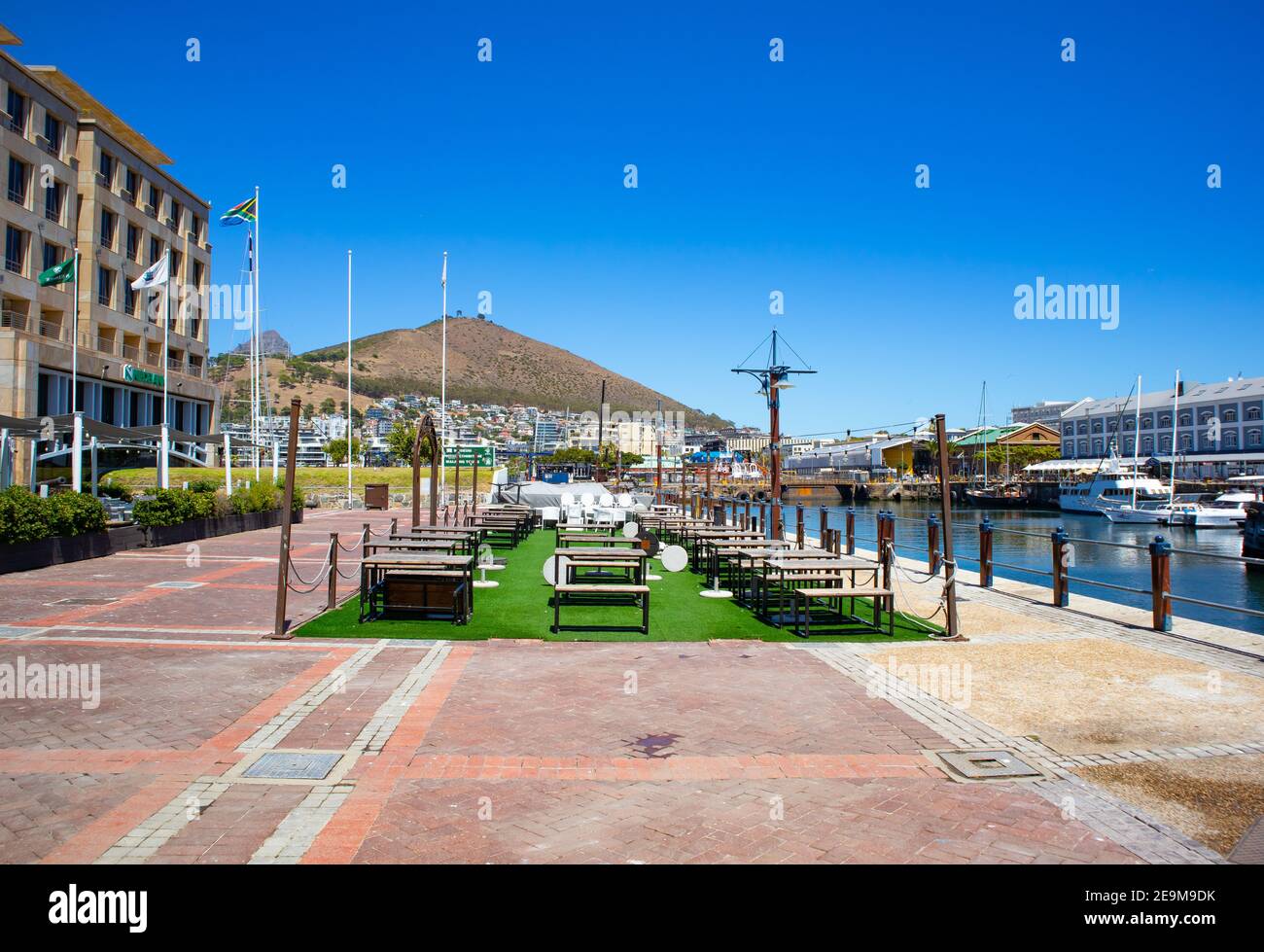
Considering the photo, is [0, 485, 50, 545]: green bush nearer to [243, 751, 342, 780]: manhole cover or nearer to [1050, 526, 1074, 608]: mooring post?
[243, 751, 342, 780]: manhole cover

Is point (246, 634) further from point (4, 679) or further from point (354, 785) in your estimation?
point (354, 785)

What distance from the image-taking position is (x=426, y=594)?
1028 centimetres

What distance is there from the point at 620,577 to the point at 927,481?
89024 mm

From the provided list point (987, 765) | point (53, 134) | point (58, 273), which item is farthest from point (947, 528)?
point (53, 134)

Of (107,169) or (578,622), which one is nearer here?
(578,622)

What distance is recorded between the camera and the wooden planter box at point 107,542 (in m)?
13.7

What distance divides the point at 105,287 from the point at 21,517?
99.0 feet

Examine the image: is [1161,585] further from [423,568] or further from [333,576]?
[333,576]

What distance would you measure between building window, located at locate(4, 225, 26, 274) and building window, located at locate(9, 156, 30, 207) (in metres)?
1.23

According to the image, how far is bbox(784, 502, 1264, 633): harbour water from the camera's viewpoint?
904 inches

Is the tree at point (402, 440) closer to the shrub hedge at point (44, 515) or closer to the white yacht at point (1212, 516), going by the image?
the shrub hedge at point (44, 515)

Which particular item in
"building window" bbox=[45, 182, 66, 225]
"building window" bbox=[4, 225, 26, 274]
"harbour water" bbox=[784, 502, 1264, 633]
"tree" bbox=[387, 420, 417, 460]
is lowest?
"harbour water" bbox=[784, 502, 1264, 633]

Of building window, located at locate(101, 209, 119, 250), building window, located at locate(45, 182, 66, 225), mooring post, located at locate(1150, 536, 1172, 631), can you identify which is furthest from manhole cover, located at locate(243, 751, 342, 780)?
building window, located at locate(101, 209, 119, 250)

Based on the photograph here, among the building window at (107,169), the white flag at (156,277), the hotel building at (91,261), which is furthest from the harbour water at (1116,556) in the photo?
the building window at (107,169)
